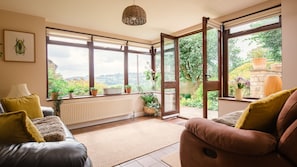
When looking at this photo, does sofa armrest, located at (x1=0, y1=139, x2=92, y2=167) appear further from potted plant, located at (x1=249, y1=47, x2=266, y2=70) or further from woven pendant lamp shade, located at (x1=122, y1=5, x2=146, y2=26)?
potted plant, located at (x1=249, y1=47, x2=266, y2=70)

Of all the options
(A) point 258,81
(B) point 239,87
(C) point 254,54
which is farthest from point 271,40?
(B) point 239,87

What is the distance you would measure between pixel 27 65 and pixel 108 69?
1802 mm

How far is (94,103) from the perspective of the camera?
380 centimetres

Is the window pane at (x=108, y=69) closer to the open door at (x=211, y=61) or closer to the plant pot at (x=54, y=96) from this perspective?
the plant pot at (x=54, y=96)

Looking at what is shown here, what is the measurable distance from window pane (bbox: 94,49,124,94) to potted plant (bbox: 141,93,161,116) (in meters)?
0.82

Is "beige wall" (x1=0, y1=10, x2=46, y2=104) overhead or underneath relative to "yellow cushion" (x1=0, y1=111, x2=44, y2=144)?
overhead

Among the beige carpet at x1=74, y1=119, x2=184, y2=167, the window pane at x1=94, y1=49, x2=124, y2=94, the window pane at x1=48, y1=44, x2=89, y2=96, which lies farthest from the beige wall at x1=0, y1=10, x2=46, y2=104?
the beige carpet at x1=74, y1=119, x2=184, y2=167

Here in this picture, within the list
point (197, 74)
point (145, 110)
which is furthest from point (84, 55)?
point (197, 74)

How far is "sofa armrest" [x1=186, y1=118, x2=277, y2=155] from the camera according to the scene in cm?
103

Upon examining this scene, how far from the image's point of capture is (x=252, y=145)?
1029 mm

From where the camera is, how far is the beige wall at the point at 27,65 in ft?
9.41

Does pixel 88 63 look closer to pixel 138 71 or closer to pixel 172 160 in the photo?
pixel 138 71

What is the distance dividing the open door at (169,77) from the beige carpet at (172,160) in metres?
1.97

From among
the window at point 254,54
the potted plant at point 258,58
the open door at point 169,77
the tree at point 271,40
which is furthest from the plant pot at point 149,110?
the tree at point 271,40
